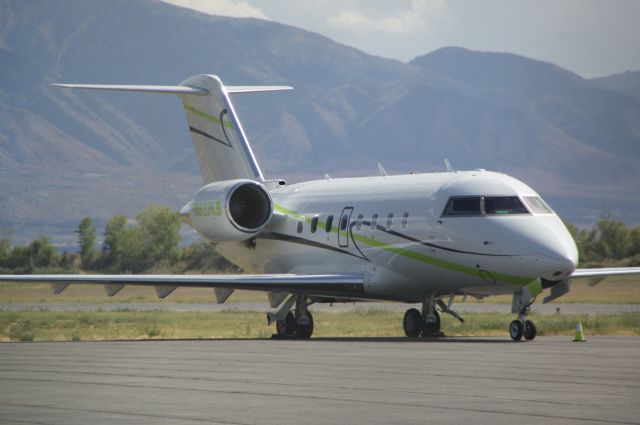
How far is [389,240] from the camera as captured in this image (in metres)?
28.6

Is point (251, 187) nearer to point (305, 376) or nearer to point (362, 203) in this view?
point (362, 203)

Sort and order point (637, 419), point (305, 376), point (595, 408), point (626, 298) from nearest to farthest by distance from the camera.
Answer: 1. point (637, 419)
2. point (595, 408)
3. point (305, 376)
4. point (626, 298)

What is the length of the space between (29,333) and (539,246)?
13.7 meters

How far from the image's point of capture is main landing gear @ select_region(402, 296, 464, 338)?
97.0 feet

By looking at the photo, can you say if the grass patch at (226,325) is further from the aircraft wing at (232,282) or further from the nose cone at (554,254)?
the nose cone at (554,254)

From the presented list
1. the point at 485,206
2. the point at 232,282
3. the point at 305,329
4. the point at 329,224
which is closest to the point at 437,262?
the point at 485,206

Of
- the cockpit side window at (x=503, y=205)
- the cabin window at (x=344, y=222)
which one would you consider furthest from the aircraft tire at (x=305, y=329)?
the cockpit side window at (x=503, y=205)

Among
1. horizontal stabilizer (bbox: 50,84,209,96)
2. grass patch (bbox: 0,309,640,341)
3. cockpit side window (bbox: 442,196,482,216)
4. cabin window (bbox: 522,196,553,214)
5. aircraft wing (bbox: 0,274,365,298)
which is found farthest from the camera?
grass patch (bbox: 0,309,640,341)

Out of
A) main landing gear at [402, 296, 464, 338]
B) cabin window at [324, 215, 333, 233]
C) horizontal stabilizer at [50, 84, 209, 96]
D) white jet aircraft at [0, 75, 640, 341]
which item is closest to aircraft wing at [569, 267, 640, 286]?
white jet aircraft at [0, 75, 640, 341]

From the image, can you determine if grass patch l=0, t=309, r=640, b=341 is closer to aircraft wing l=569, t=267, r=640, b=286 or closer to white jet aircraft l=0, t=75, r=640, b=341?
aircraft wing l=569, t=267, r=640, b=286

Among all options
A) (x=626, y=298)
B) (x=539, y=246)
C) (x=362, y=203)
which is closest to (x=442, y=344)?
(x=539, y=246)

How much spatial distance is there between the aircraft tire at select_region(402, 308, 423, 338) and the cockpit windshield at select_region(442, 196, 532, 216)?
364 cm

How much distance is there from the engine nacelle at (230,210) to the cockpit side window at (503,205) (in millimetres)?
6690

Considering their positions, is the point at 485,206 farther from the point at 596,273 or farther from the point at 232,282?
the point at 232,282
